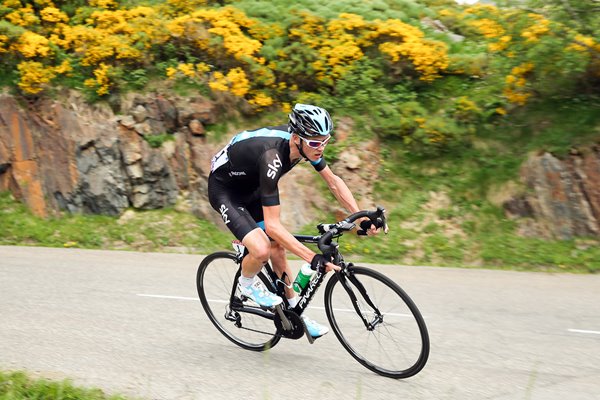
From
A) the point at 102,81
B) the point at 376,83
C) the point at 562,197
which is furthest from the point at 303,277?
the point at 102,81

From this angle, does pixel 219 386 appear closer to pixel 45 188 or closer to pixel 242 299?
pixel 242 299

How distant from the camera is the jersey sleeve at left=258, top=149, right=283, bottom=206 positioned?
4707mm

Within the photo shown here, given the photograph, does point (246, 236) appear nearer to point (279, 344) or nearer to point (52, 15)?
point (279, 344)

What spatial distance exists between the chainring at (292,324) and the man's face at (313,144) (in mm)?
1303

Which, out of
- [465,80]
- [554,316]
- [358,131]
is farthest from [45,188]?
[554,316]

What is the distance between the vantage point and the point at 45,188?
11867mm

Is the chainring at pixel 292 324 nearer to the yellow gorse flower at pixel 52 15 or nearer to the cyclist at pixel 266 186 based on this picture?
the cyclist at pixel 266 186

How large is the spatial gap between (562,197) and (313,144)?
21.6ft

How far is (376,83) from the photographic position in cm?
1234

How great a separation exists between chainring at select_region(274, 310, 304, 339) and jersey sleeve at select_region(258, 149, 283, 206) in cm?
101

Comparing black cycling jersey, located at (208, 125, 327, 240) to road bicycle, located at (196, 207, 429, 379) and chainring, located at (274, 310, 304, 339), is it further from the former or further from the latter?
chainring, located at (274, 310, 304, 339)

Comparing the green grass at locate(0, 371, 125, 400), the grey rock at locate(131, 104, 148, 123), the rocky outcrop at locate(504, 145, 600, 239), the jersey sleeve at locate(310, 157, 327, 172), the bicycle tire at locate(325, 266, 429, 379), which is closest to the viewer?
the green grass at locate(0, 371, 125, 400)

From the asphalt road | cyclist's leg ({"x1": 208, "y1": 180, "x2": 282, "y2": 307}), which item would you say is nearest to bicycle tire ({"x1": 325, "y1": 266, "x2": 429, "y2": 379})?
the asphalt road

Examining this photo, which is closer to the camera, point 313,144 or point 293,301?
point 313,144
